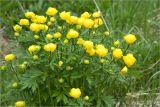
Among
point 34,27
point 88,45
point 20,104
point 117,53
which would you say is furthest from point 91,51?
point 20,104

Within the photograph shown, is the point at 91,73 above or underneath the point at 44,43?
underneath

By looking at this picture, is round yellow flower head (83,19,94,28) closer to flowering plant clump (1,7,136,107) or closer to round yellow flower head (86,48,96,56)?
flowering plant clump (1,7,136,107)

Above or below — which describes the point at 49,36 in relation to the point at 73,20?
below

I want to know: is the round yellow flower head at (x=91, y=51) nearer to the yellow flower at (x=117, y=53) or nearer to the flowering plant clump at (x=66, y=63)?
the flowering plant clump at (x=66, y=63)

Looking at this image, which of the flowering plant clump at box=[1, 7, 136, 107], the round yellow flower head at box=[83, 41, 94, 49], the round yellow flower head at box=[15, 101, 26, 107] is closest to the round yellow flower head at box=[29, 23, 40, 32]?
the flowering plant clump at box=[1, 7, 136, 107]

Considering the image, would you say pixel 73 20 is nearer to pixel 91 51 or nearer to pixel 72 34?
pixel 72 34

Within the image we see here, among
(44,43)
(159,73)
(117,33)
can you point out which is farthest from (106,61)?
(117,33)

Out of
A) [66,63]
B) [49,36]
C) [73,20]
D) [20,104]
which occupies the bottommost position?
[20,104]

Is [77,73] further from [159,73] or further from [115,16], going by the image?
[115,16]
